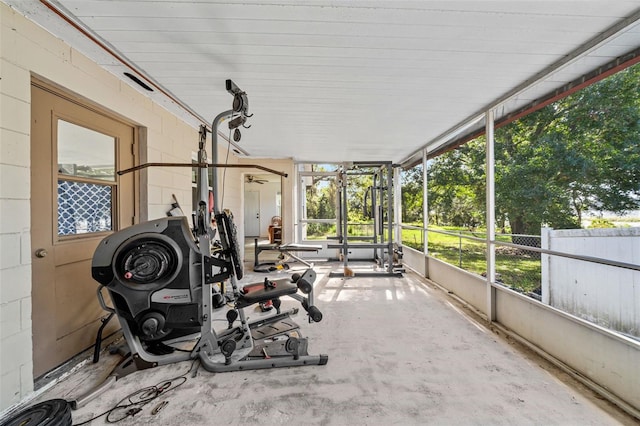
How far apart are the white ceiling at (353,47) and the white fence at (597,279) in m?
1.65

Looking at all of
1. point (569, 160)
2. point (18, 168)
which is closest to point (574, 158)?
point (569, 160)

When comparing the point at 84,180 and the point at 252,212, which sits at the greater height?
the point at 84,180

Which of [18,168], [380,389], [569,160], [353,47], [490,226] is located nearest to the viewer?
[18,168]

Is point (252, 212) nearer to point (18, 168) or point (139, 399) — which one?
point (18, 168)

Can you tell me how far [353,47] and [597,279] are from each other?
133 inches

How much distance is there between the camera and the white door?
1100 centimetres

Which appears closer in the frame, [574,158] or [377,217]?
[377,217]

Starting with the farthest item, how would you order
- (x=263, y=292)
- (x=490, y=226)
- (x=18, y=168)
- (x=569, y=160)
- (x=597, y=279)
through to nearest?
(x=569, y=160), (x=490, y=226), (x=597, y=279), (x=263, y=292), (x=18, y=168)

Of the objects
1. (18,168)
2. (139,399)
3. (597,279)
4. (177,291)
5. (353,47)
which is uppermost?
(353,47)

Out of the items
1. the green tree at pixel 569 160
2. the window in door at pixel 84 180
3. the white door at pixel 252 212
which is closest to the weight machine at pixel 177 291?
the window in door at pixel 84 180

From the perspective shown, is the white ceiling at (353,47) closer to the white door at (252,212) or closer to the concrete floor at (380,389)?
the concrete floor at (380,389)

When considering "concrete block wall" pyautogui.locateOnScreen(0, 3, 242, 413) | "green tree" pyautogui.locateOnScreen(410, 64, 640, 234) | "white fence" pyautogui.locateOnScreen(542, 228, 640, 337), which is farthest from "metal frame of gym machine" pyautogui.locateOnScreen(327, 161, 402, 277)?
"green tree" pyautogui.locateOnScreen(410, 64, 640, 234)

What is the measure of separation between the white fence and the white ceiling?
1653mm

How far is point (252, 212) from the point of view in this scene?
11.1 m
